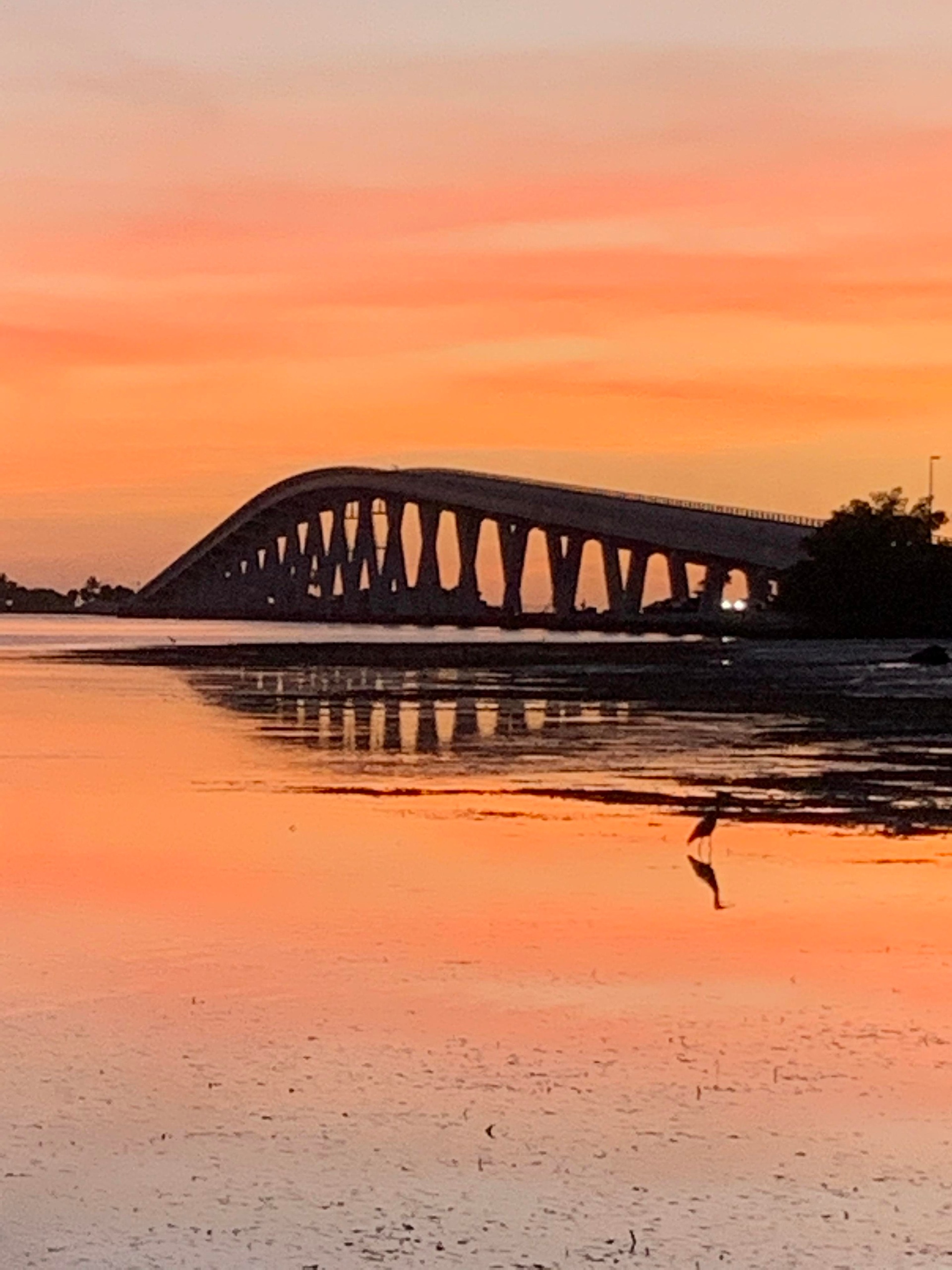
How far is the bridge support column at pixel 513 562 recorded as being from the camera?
5561 inches

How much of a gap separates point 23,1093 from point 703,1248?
324cm

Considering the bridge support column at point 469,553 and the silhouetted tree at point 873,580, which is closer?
the silhouetted tree at point 873,580

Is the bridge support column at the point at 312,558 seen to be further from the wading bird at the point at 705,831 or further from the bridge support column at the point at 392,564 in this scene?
the wading bird at the point at 705,831

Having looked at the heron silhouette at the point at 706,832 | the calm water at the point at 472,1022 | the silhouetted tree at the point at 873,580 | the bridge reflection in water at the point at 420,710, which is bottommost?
the calm water at the point at 472,1022

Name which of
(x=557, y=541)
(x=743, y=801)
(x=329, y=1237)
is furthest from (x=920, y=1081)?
(x=557, y=541)

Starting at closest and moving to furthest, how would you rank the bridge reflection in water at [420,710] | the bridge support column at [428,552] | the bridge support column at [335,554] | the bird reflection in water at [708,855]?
the bird reflection in water at [708,855] → the bridge reflection in water at [420,710] → the bridge support column at [428,552] → the bridge support column at [335,554]

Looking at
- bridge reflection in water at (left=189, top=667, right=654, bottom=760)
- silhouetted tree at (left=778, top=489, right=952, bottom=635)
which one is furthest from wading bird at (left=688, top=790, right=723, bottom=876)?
silhouetted tree at (left=778, top=489, right=952, bottom=635)

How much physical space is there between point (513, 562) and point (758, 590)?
2015 centimetres

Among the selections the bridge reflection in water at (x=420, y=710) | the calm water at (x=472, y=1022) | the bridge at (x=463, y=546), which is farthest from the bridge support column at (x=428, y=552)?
the calm water at (x=472, y=1022)

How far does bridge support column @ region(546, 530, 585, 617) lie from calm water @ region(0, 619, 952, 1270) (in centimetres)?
11373

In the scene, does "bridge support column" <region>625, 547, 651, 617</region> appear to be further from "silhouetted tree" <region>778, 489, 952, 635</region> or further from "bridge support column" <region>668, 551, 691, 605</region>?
"silhouetted tree" <region>778, 489, 952, 635</region>

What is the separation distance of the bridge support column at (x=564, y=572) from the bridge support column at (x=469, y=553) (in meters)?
7.24

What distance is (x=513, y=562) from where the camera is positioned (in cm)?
14238

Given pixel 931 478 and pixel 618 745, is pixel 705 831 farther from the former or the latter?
pixel 931 478
